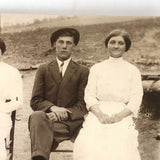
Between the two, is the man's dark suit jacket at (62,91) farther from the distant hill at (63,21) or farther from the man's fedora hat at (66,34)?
the distant hill at (63,21)

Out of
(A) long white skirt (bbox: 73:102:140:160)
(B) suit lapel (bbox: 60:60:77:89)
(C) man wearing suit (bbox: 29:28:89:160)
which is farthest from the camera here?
(B) suit lapel (bbox: 60:60:77:89)

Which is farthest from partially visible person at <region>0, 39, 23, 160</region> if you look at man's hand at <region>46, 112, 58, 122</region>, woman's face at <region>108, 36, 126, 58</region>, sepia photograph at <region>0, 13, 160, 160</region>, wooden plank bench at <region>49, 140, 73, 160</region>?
woman's face at <region>108, 36, 126, 58</region>

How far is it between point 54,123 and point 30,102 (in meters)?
0.23

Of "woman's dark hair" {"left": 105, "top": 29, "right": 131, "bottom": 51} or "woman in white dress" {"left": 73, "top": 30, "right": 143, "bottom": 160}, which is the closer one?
"woman in white dress" {"left": 73, "top": 30, "right": 143, "bottom": 160}

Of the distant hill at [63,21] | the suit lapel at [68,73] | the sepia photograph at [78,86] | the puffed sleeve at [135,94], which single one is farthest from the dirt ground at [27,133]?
the distant hill at [63,21]

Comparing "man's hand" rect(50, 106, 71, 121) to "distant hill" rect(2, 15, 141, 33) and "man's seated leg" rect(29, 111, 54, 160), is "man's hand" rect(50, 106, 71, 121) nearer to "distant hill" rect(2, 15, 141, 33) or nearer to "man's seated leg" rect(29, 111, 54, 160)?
"man's seated leg" rect(29, 111, 54, 160)

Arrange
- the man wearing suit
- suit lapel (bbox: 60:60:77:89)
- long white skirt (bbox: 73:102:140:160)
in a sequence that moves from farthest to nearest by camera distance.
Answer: suit lapel (bbox: 60:60:77:89) → the man wearing suit → long white skirt (bbox: 73:102:140:160)

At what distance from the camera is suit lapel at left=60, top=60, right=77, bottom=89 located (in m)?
2.38

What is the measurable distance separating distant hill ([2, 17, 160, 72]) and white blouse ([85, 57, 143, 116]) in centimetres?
7

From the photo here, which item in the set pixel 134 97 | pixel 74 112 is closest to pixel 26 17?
pixel 74 112

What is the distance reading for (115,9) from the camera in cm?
254

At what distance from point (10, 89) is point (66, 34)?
21.6 inches

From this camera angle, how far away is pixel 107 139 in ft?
7.20

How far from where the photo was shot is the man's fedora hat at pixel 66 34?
2432 mm
